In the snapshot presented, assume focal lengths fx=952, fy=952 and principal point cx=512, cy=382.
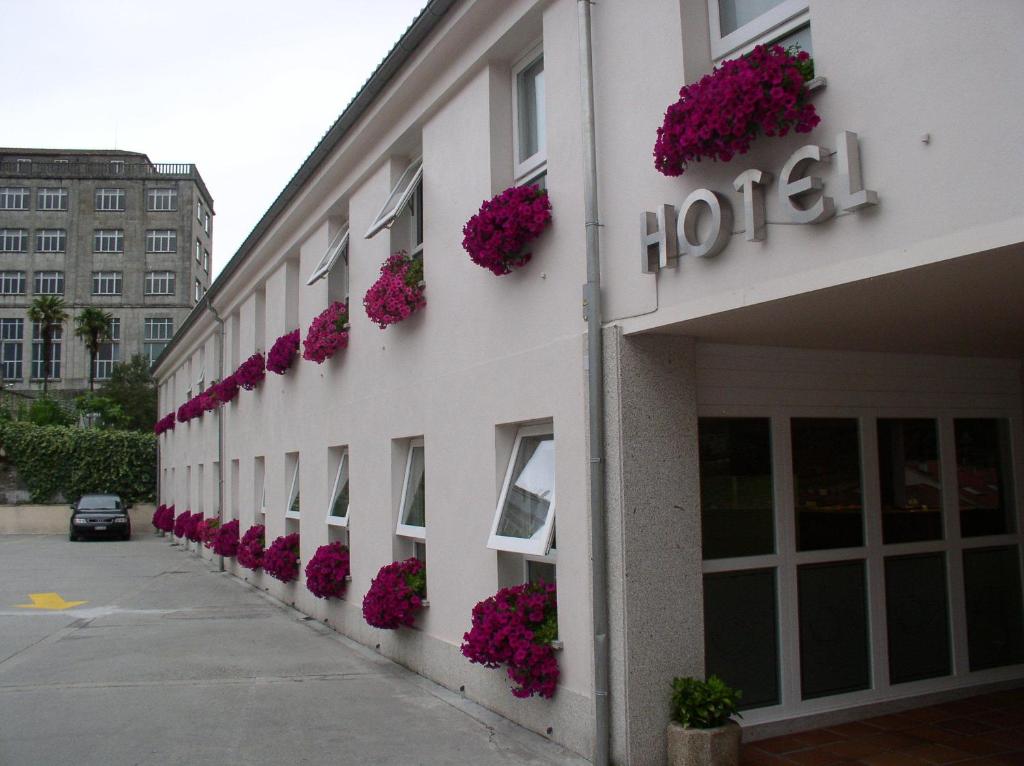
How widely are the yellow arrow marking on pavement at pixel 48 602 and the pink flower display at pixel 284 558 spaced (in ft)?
11.5

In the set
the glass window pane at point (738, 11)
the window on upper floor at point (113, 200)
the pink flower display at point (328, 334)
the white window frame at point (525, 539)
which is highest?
the window on upper floor at point (113, 200)

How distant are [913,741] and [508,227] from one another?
4.35 meters

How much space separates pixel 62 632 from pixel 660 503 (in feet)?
30.9

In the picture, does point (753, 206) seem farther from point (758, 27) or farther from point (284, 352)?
point (284, 352)

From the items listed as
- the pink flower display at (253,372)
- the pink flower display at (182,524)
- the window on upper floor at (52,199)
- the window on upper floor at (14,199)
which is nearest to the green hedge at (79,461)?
the pink flower display at (182,524)

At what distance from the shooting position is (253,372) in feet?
54.2

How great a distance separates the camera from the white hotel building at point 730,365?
161 inches

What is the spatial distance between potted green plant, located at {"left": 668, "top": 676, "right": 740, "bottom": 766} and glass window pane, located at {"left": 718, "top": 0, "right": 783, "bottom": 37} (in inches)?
149

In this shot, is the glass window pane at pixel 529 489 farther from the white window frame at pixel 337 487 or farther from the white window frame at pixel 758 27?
the white window frame at pixel 337 487

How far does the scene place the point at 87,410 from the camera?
195ft

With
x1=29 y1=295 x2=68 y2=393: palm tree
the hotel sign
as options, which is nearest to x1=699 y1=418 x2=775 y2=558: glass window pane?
the hotel sign

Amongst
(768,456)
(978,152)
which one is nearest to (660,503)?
(768,456)

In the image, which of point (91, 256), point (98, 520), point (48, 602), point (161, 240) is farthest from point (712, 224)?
point (91, 256)

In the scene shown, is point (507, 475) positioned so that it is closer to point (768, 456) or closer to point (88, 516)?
point (768, 456)
